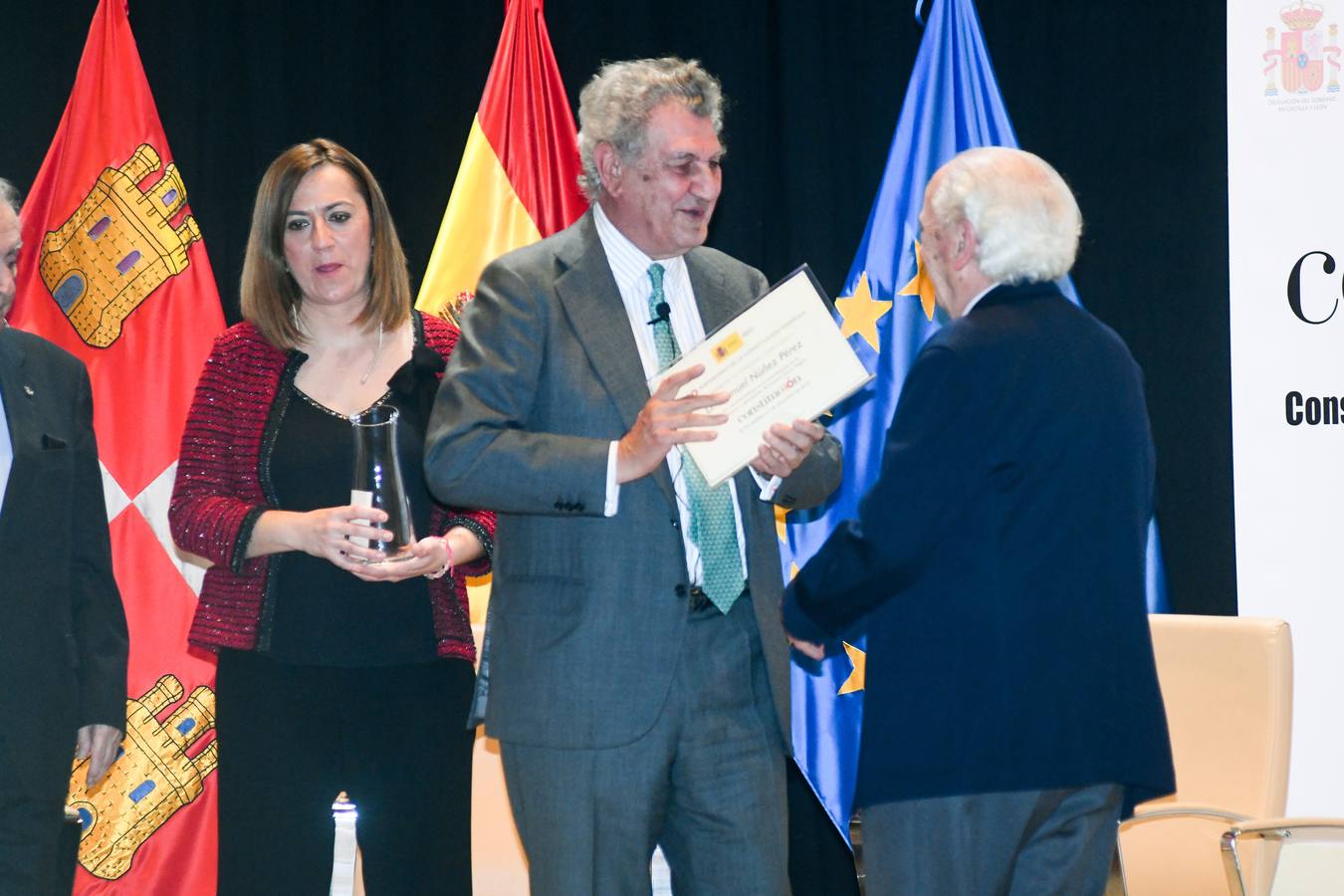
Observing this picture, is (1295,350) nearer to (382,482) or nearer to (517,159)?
(517,159)

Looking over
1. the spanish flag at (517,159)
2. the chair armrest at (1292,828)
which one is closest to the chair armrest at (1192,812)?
the chair armrest at (1292,828)

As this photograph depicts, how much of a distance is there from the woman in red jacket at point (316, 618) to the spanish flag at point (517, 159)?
1.50 metres

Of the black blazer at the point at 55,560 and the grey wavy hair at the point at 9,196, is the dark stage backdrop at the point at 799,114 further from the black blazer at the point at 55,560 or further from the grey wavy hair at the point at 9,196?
the black blazer at the point at 55,560

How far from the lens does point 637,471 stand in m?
2.42

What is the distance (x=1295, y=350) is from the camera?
431 cm

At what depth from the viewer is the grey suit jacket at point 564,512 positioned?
245cm

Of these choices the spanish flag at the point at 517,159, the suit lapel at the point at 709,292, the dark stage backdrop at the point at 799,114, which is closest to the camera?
the suit lapel at the point at 709,292

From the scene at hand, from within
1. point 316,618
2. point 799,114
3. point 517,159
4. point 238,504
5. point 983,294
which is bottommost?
point 316,618

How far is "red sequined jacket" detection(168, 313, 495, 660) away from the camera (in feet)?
8.98

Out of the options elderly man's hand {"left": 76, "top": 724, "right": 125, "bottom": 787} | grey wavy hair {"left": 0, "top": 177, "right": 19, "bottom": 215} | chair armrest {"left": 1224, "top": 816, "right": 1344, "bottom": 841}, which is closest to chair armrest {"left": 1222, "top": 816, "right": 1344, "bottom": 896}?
chair armrest {"left": 1224, "top": 816, "right": 1344, "bottom": 841}

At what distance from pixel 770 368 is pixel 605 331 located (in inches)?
12.1

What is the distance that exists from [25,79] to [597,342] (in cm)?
309

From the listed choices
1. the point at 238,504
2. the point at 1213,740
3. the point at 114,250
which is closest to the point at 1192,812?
the point at 1213,740

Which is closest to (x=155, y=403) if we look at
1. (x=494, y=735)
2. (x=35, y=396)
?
(x=35, y=396)
